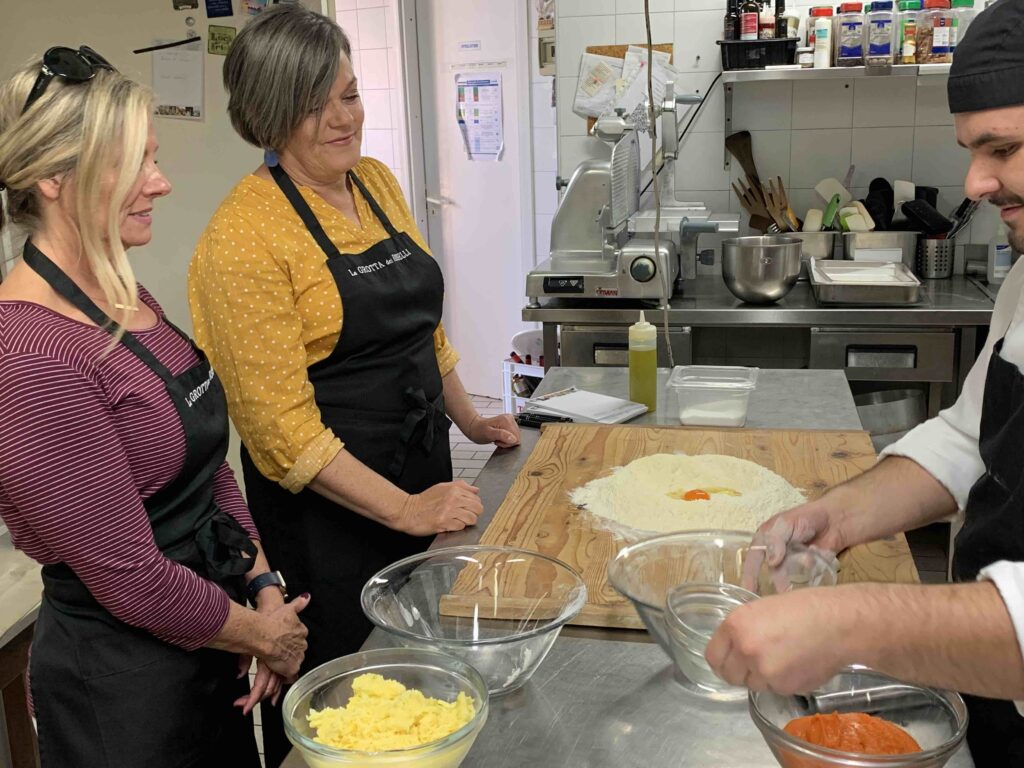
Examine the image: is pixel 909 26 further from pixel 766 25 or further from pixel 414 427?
pixel 414 427

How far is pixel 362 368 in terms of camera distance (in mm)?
1862

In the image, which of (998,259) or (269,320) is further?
(998,259)

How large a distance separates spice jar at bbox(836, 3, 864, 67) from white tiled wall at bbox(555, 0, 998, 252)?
8.6 inches

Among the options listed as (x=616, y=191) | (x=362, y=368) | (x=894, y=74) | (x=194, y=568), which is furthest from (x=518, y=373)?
(x=194, y=568)

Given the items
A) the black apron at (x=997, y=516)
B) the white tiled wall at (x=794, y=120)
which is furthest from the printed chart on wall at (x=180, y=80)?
the black apron at (x=997, y=516)

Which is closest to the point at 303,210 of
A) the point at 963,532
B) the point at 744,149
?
the point at 963,532

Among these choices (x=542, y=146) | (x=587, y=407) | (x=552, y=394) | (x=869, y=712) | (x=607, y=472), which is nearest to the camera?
(x=869, y=712)

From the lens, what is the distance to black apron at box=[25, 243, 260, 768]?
1412mm

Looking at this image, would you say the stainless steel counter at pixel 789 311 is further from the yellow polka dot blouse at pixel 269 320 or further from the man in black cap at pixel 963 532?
the man in black cap at pixel 963 532

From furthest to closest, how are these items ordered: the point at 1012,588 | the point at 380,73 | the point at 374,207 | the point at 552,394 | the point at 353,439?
1. the point at 380,73
2. the point at 552,394
3. the point at 374,207
4. the point at 353,439
5. the point at 1012,588

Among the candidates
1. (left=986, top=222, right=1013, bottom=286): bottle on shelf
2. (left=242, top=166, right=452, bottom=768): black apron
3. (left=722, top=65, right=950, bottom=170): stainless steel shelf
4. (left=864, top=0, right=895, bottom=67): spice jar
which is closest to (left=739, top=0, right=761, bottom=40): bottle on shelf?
(left=722, top=65, right=950, bottom=170): stainless steel shelf

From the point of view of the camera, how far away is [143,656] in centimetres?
144

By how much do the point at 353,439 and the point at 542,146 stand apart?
137 inches

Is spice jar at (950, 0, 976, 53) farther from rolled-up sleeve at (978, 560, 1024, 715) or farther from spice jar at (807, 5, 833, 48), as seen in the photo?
rolled-up sleeve at (978, 560, 1024, 715)
